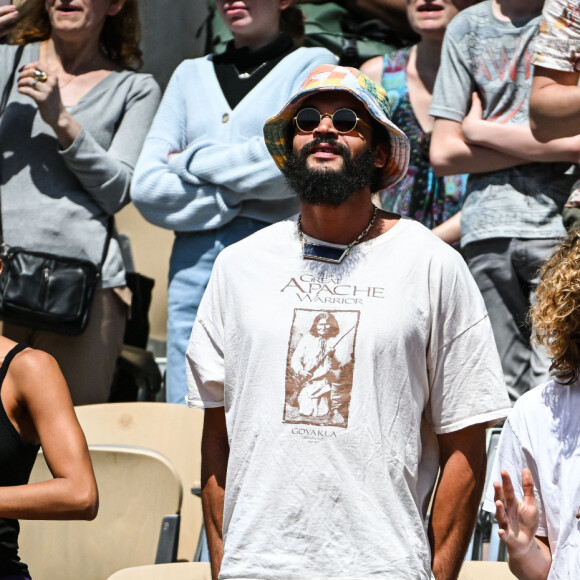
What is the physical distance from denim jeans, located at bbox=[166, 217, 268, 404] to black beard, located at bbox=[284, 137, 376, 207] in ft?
5.94

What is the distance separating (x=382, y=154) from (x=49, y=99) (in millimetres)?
2206

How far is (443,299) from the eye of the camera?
319cm

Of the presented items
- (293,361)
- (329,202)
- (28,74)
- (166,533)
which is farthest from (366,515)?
(28,74)

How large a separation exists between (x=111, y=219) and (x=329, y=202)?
93.6 inches

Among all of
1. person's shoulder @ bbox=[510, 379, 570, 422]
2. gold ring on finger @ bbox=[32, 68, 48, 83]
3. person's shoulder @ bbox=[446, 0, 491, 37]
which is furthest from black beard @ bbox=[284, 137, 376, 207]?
gold ring on finger @ bbox=[32, 68, 48, 83]

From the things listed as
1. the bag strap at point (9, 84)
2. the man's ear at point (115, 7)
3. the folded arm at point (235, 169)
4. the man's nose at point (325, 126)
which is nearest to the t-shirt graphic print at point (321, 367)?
the man's nose at point (325, 126)

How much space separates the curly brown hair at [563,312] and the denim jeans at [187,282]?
2.29 m

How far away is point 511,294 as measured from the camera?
484 centimetres

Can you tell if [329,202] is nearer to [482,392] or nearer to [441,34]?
[482,392]

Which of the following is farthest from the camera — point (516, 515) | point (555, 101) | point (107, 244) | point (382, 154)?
point (107, 244)

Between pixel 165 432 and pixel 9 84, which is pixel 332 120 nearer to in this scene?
pixel 165 432

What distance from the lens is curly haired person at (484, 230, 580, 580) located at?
2.79 m

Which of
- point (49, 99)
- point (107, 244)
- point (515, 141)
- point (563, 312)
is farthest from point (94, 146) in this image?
point (563, 312)

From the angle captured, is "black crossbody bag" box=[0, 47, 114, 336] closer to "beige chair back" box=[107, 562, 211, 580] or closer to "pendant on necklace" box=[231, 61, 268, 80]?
"pendant on necklace" box=[231, 61, 268, 80]
